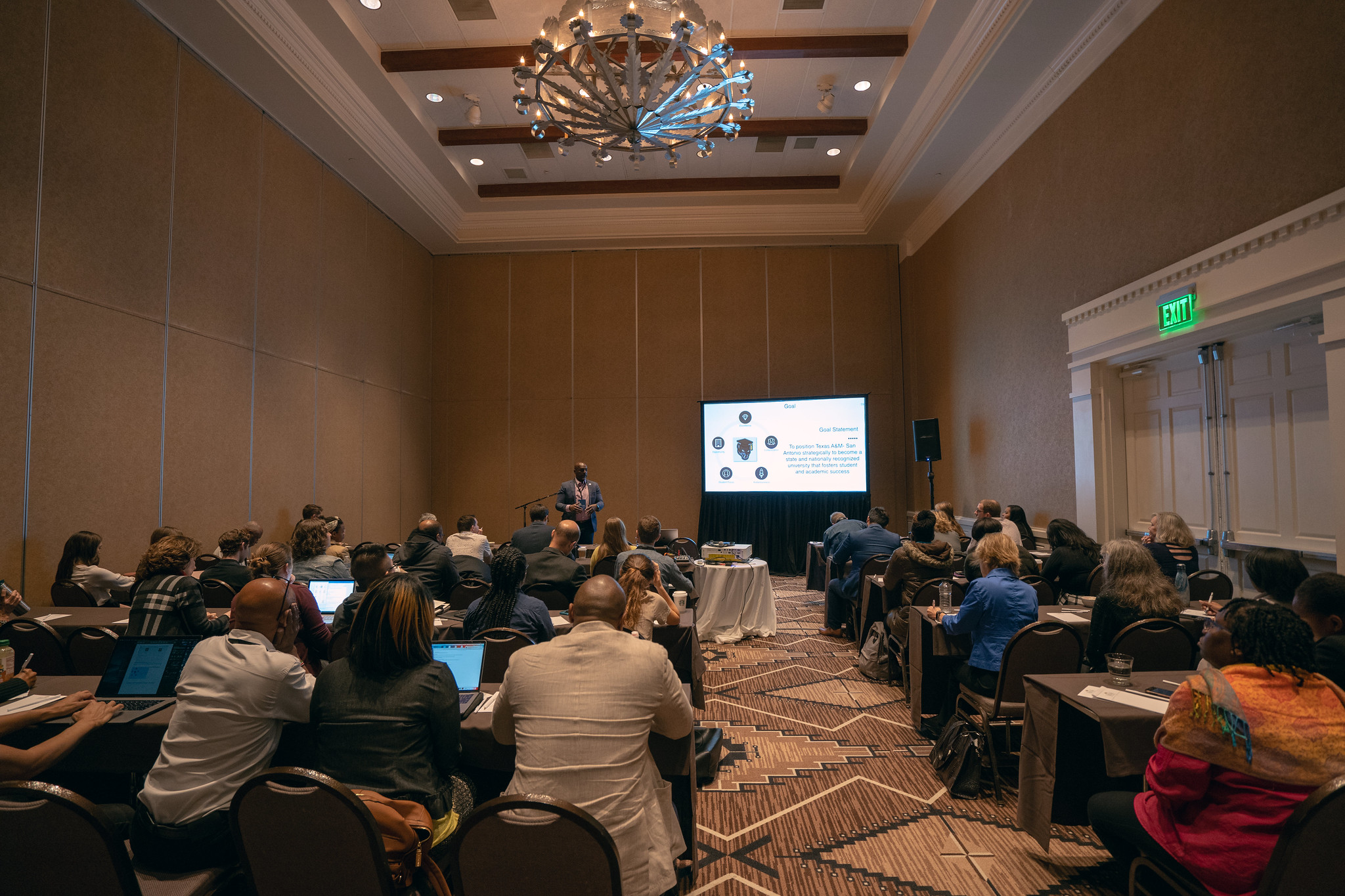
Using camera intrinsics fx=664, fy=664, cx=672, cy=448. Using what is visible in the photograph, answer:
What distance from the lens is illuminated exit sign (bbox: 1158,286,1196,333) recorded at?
15.4 feet

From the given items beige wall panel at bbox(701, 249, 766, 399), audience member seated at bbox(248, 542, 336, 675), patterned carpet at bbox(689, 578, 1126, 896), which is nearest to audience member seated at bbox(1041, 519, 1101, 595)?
patterned carpet at bbox(689, 578, 1126, 896)

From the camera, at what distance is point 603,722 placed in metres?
1.74

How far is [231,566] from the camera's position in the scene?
4211mm

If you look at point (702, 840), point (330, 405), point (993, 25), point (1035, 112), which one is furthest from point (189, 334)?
point (1035, 112)

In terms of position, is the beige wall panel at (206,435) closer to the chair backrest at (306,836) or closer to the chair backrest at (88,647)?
the chair backrest at (88,647)

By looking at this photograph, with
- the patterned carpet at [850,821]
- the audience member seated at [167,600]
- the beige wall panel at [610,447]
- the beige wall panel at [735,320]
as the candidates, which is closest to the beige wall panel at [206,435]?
the audience member seated at [167,600]

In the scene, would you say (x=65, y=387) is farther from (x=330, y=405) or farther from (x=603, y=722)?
(x=603, y=722)

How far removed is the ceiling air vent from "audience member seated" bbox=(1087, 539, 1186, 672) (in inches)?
224

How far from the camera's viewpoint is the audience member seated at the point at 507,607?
10.1ft

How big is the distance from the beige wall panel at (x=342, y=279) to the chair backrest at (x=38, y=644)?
5.03 metres

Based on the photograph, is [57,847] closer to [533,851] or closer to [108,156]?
[533,851]

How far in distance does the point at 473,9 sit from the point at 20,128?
11.9 ft

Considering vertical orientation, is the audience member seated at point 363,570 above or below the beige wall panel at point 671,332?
below

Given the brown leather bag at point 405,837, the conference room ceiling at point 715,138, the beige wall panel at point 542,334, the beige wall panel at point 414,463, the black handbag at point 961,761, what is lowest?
the black handbag at point 961,761
